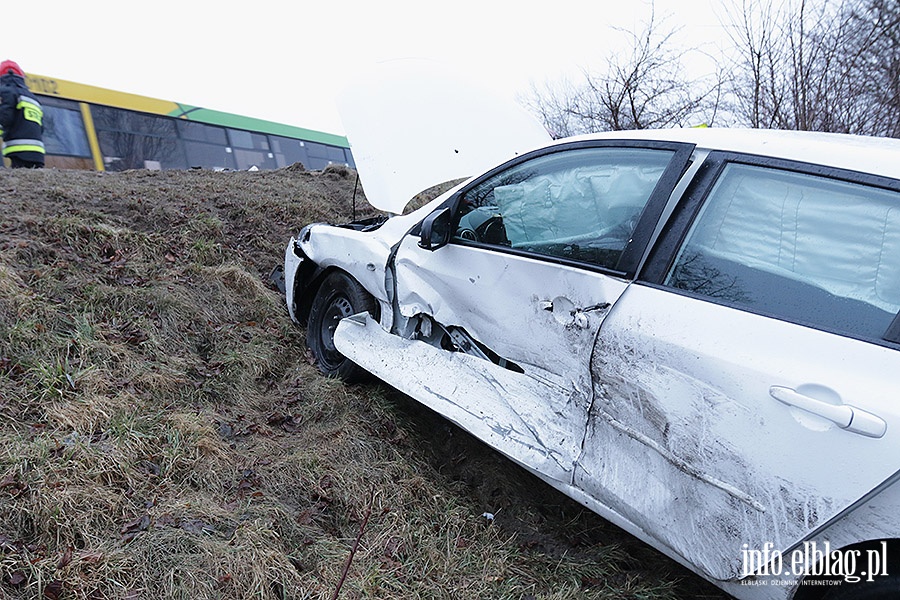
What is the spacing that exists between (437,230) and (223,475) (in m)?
1.54

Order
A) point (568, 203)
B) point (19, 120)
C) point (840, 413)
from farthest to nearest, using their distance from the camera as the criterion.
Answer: point (19, 120) < point (568, 203) < point (840, 413)

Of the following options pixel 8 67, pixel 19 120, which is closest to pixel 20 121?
pixel 19 120

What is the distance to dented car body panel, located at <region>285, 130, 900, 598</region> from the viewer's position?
55.8 inches

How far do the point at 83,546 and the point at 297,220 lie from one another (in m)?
5.01

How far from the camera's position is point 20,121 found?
7.92 metres

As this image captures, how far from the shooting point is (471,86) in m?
3.65

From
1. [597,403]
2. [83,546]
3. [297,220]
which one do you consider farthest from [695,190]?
[297,220]

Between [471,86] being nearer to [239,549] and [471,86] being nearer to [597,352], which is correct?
[597,352]

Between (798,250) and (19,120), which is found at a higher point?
(19,120)

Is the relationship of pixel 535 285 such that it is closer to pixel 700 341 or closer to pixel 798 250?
pixel 700 341

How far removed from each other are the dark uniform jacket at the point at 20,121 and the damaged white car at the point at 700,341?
805 centimetres

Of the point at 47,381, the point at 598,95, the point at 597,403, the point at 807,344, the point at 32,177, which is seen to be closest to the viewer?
the point at 807,344

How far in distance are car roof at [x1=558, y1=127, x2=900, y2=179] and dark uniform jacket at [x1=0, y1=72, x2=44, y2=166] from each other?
8909mm

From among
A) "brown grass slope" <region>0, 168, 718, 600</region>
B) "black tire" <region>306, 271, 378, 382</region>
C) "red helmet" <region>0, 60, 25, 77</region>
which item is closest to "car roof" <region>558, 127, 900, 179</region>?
"brown grass slope" <region>0, 168, 718, 600</region>
